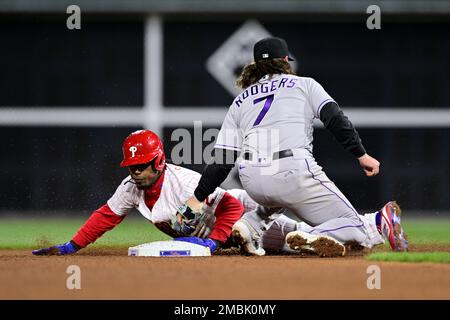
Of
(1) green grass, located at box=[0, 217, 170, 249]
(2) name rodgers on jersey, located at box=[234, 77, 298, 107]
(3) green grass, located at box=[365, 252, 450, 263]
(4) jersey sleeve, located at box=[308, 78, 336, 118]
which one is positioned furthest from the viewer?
(1) green grass, located at box=[0, 217, 170, 249]

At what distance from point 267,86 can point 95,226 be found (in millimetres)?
1719

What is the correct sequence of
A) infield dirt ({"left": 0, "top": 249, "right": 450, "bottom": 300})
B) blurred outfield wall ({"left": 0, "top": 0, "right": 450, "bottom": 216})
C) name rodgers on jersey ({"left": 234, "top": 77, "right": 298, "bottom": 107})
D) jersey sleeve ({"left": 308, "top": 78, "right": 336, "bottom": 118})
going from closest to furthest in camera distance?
infield dirt ({"left": 0, "top": 249, "right": 450, "bottom": 300}), jersey sleeve ({"left": 308, "top": 78, "right": 336, "bottom": 118}), name rodgers on jersey ({"left": 234, "top": 77, "right": 298, "bottom": 107}), blurred outfield wall ({"left": 0, "top": 0, "right": 450, "bottom": 216})

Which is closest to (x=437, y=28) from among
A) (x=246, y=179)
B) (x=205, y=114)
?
(x=205, y=114)

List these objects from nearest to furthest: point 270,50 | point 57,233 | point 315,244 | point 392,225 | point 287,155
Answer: point 315,244 → point 287,155 → point 270,50 → point 392,225 → point 57,233

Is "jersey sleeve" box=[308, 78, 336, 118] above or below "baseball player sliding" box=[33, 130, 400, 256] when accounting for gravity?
above

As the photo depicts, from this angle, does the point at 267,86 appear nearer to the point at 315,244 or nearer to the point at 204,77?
the point at 315,244

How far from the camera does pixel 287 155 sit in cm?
680

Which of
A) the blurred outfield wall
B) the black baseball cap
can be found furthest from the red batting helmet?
the blurred outfield wall

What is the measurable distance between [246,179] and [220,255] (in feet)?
2.18

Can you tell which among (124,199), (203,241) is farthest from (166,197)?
(203,241)

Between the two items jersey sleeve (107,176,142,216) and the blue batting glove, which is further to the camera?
jersey sleeve (107,176,142,216)

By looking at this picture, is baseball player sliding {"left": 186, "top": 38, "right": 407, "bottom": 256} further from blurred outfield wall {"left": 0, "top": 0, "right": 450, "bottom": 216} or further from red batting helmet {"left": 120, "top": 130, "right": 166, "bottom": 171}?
blurred outfield wall {"left": 0, "top": 0, "right": 450, "bottom": 216}

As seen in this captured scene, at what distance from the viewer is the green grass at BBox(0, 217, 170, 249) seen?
9.27 m

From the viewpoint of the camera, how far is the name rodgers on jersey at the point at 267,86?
Result: 6.95 metres
